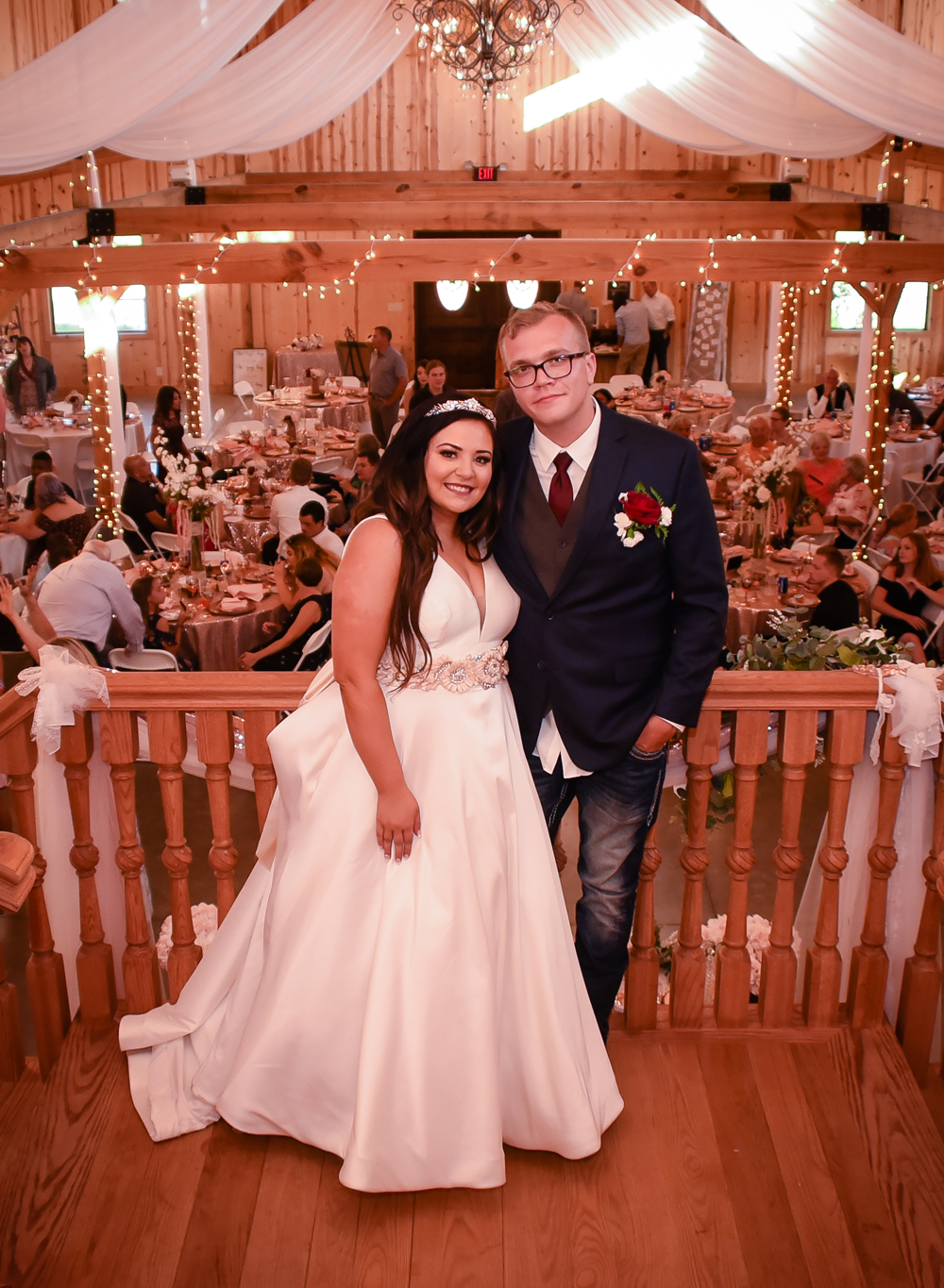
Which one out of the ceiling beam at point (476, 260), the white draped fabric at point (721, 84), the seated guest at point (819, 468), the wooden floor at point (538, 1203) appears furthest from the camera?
the white draped fabric at point (721, 84)

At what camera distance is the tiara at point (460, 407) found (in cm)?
207

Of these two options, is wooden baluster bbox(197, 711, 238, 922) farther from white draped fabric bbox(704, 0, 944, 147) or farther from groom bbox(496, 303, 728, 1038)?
white draped fabric bbox(704, 0, 944, 147)

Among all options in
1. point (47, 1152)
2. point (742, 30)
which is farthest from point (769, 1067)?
point (742, 30)

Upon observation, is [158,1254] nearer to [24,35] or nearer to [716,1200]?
[716,1200]

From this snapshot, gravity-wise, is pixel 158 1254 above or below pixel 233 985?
below

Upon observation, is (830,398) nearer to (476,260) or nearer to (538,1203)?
(476,260)

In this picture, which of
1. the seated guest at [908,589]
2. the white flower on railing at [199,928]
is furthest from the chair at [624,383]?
the white flower on railing at [199,928]

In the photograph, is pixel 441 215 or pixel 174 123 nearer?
pixel 174 123

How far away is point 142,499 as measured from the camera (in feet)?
26.0

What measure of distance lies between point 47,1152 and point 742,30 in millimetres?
6905

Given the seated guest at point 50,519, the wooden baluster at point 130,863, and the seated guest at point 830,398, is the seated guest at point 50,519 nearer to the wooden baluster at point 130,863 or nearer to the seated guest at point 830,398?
the wooden baluster at point 130,863

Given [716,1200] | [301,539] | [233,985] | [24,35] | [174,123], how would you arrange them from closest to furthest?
[716,1200], [233,985], [301,539], [174,123], [24,35]

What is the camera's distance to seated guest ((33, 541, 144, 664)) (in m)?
5.28

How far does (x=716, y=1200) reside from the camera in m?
2.14
